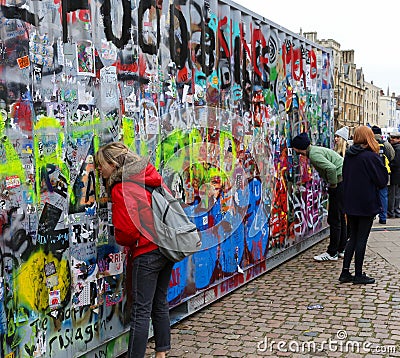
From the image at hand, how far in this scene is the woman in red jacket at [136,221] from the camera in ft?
13.1

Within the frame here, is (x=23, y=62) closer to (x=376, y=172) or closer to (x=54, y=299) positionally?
(x=54, y=299)

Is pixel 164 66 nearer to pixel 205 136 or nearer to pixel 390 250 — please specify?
pixel 205 136

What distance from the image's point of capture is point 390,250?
893cm

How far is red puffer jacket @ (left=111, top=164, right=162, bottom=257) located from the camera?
3965 millimetres

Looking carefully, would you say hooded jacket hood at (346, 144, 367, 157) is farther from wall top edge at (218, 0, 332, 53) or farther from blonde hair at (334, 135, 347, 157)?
blonde hair at (334, 135, 347, 157)

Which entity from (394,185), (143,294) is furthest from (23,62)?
(394,185)

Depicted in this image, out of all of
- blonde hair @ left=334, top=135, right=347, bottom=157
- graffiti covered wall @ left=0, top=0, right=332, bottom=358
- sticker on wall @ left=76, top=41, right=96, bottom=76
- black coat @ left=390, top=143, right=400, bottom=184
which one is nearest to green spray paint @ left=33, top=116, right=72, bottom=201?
graffiti covered wall @ left=0, top=0, right=332, bottom=358

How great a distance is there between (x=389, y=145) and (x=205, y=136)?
7.74 m

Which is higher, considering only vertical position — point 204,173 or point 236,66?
point 236,66

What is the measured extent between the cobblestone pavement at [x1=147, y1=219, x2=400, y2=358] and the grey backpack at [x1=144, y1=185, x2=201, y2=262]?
1.10 meters

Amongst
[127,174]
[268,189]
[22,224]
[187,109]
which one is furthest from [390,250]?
[22,224]

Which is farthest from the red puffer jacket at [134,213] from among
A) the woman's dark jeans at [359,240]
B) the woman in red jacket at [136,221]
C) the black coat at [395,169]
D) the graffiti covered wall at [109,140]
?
the black coat at [395,169]

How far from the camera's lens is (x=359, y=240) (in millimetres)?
6938

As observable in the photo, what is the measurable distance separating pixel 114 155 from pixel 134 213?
1.50 feet
